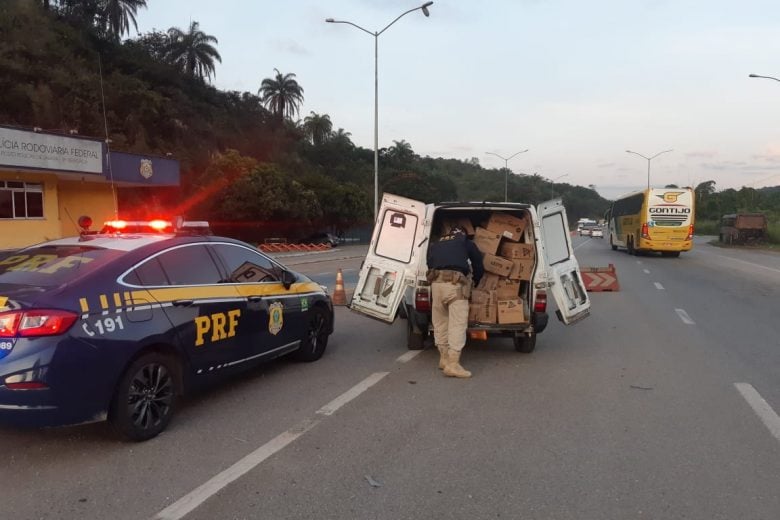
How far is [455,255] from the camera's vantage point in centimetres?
705

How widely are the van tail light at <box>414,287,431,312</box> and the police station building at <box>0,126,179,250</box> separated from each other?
16.9 m

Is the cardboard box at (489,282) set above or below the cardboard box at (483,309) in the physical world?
above

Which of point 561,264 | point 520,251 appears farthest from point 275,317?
point 561,264

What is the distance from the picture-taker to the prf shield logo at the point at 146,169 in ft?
91.0

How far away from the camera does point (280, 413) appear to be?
5594mm

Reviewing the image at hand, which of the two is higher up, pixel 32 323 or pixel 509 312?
pixel 32 323

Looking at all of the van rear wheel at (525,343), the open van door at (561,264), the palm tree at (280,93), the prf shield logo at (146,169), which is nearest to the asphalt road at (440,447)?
the van rear wheel at (525,343)

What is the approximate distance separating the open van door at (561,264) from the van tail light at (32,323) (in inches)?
218

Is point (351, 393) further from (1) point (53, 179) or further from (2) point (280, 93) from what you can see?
(2) point (280, 93)

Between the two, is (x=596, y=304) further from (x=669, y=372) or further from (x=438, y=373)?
(x=438, y=373)

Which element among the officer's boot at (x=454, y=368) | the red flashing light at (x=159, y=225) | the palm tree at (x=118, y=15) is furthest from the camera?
the palm tree at (x=118, y=15)

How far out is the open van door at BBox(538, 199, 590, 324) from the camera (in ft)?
26.3

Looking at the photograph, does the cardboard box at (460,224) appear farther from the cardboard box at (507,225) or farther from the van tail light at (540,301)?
the van tail light at (540,301)

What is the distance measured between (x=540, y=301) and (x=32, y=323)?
5.49 metres
